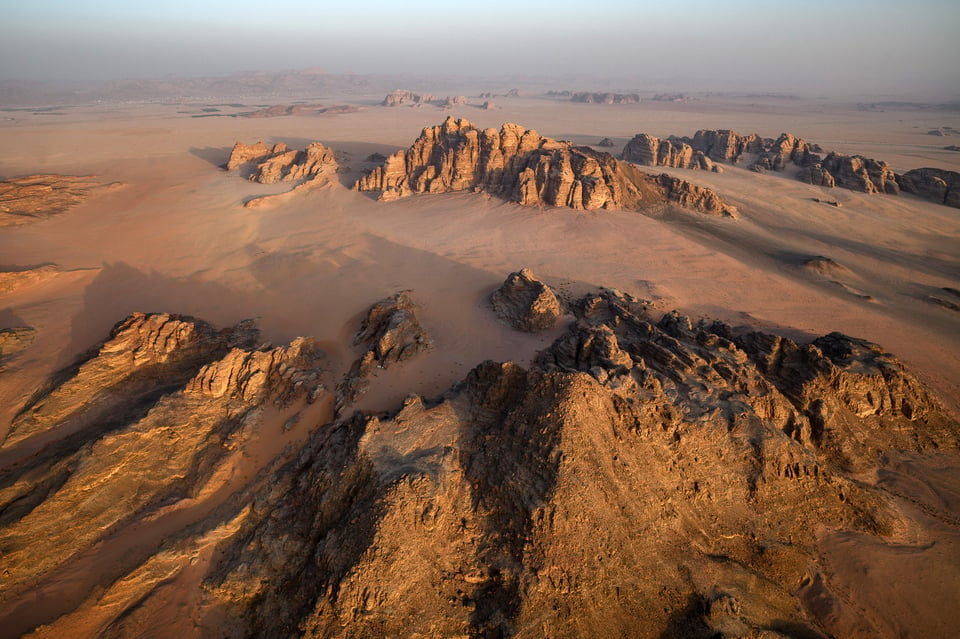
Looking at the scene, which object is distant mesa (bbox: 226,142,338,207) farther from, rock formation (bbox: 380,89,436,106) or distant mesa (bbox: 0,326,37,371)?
rock formation (bbox: 380,89,436,106)

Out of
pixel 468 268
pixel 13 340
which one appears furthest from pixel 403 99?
pixel 13 340

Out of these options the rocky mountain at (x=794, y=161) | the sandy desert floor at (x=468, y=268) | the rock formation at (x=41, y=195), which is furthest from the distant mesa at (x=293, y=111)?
the rocky mountain at (x=794, y=161)

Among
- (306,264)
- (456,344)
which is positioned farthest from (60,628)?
(306,264)

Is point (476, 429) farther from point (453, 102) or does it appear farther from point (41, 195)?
point (453, 102)

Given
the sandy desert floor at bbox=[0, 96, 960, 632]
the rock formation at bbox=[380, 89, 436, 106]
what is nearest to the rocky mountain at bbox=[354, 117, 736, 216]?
the sandy desert floor at bbox=[0, 96, 960, 632]

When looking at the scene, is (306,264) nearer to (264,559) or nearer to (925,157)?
(264,559)

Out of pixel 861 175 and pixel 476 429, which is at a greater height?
pixel 861 175
